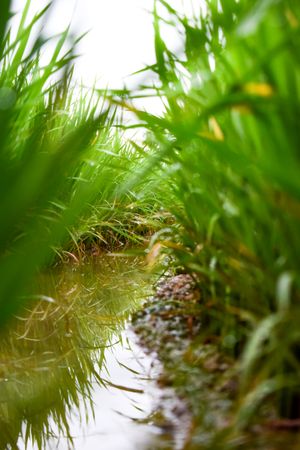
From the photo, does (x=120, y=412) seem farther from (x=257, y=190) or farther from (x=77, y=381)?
(x=257, y=190)

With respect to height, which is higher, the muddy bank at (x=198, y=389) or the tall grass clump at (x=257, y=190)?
the tall grass clump at (x=257, y=190)

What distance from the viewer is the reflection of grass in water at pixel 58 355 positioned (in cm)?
74

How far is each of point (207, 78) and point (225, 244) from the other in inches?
10.2

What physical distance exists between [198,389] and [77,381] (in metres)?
0.25

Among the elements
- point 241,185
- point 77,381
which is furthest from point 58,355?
point 241,185

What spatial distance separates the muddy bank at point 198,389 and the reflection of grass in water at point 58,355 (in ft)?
0.39

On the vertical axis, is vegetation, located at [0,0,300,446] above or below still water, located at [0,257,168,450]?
above

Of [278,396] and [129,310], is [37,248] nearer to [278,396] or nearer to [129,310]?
[278,396]

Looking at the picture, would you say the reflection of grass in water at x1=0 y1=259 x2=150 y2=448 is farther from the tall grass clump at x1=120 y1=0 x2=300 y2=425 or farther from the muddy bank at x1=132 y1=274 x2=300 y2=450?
the tall grass clump at x1=120 y1=0 x2=300 y2=425

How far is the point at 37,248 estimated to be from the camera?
0.50 metres

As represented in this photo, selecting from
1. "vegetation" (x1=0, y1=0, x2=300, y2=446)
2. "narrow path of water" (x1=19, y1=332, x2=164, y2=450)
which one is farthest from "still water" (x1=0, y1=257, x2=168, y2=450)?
"vegetation" (x1=0, y1=0, x2=300, y2=446)

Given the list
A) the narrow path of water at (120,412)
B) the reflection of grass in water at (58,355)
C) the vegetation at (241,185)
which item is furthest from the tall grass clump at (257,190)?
the reflection of grass in water at (58,355)

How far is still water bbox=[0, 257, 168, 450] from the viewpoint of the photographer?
2.20ft

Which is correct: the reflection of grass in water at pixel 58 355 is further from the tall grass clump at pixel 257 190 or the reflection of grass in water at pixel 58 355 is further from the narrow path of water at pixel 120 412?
the tall grass clump at pixel 257 190
